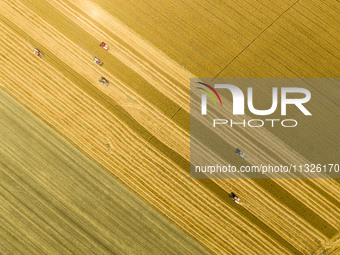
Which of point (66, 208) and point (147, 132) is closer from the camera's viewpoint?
point (66, 208)

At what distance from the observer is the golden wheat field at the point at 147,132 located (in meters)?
13.6

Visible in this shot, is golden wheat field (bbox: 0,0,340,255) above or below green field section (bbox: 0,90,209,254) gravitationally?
above

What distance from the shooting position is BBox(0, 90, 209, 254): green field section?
44.6 feet

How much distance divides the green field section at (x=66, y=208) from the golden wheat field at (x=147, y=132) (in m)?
0.05

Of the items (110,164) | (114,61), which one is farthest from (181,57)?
(110,164)

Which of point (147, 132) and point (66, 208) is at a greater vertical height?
point (147, 132)

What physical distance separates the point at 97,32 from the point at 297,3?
450 inches

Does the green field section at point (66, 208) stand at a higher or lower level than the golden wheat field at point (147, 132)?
lower

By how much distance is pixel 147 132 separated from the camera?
14.1m

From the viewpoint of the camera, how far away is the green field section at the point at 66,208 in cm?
1359

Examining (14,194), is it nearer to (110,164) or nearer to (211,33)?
(110,164)

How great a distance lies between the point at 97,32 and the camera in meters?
14.6

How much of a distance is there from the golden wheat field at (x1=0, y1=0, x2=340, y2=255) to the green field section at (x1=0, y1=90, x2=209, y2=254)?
0.05 metres

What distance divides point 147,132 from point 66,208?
231 inches
